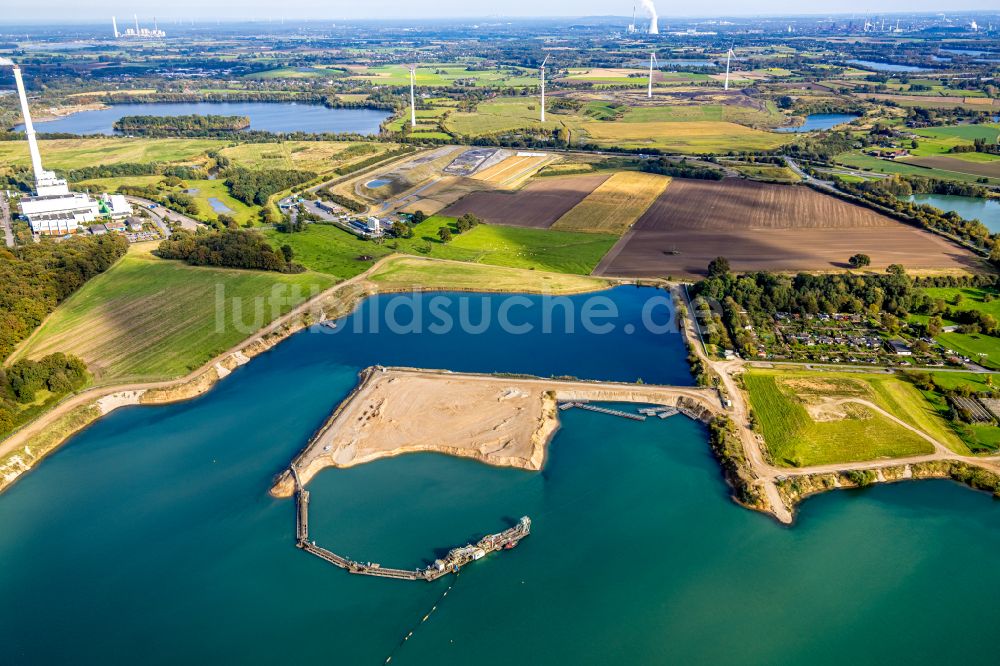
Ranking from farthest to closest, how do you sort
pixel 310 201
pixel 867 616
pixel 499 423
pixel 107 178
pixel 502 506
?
pixel 107 178
pixel 310 201
pixel 499 423
pixel 502 506
pixel 867 616

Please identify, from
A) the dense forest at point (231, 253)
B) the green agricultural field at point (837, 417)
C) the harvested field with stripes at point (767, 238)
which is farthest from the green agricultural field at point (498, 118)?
the green agricultural field at point (837, 417)

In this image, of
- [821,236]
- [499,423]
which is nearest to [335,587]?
[499,423]

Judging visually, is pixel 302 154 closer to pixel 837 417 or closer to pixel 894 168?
pixel 894 168

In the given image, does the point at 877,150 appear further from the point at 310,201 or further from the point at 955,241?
the point at 310,201

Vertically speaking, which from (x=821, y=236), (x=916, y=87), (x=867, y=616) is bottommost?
(x=867, y=616)

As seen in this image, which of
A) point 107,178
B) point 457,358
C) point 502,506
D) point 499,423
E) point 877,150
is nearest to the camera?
point 502,506

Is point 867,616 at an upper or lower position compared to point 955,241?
lower

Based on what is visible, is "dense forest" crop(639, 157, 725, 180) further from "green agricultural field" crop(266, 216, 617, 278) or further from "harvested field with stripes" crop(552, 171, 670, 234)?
"green agricultural field" crop(266, 216, 617, 278)
